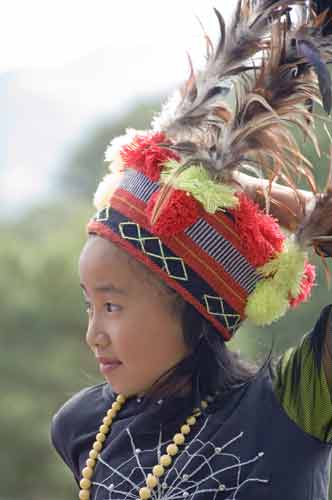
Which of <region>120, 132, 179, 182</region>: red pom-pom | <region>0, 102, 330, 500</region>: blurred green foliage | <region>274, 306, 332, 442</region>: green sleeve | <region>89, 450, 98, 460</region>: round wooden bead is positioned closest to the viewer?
<region>274, 306, 332, 442</region>: green sleeve

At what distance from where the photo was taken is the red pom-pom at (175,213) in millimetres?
1495

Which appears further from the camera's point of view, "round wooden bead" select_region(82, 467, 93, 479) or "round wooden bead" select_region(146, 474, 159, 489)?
"round wooden bead" select_region(82, 467, 93, 479)

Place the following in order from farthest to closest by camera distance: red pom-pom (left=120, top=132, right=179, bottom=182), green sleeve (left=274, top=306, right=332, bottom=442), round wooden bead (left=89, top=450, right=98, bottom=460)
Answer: round wooden bead (left=89, top=450, right=98, bottom=460) → red pom-pom (left=120, top=132, right=179, bottom=182) → green sleeve (left=274, top=306, right=332, bottom=442)

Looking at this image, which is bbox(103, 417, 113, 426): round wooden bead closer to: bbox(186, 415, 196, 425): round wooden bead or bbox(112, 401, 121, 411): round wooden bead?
A: bbox(112, 401, 121, 411): round wooden bead

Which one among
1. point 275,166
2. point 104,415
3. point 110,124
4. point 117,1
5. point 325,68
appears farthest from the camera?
point 110,124

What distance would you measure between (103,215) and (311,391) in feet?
1.56

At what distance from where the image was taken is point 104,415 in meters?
1.73

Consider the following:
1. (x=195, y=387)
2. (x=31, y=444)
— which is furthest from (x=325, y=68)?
(x=31, y=444)

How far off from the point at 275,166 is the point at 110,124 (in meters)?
2.83

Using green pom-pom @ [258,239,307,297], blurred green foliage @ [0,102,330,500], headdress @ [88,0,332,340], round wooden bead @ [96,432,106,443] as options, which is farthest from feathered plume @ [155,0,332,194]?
blurred green foliage @ [0,102,330,500]

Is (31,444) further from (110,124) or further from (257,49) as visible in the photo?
(257,49)

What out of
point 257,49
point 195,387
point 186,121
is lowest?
point 195,387

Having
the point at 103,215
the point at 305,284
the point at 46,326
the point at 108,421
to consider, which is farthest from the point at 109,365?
the point at 46,326

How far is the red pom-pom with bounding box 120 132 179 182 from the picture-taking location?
1548 mm
